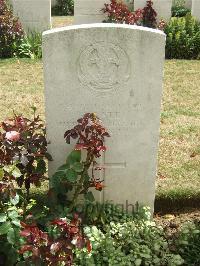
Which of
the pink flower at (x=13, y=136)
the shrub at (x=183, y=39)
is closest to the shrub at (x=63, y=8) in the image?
the shrub at (x=183, y=39)

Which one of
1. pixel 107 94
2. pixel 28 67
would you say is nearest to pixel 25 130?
pixel 107 94

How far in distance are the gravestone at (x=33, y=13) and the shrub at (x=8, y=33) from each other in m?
0.30

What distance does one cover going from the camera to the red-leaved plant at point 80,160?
3.76m

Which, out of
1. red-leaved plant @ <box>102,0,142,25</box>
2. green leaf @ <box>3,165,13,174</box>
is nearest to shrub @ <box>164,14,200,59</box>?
red-leaved plant @ <box>102,0,142,25</box>

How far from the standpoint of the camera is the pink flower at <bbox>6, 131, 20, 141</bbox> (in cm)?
354

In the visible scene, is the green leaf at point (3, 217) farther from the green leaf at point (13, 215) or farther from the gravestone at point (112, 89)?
the gravestone at point (112, 89)

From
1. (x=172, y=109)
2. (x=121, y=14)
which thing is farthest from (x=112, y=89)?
(x=121, y=14)

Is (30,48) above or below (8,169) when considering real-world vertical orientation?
above

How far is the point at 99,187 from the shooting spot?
3930 mm

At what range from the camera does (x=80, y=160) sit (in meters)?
4.06

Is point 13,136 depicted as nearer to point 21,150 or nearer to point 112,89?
point 21,150

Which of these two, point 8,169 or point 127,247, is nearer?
point 8,169

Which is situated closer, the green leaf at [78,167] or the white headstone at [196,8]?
the green leaf at [78,167]

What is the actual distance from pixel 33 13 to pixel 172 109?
4.25m
